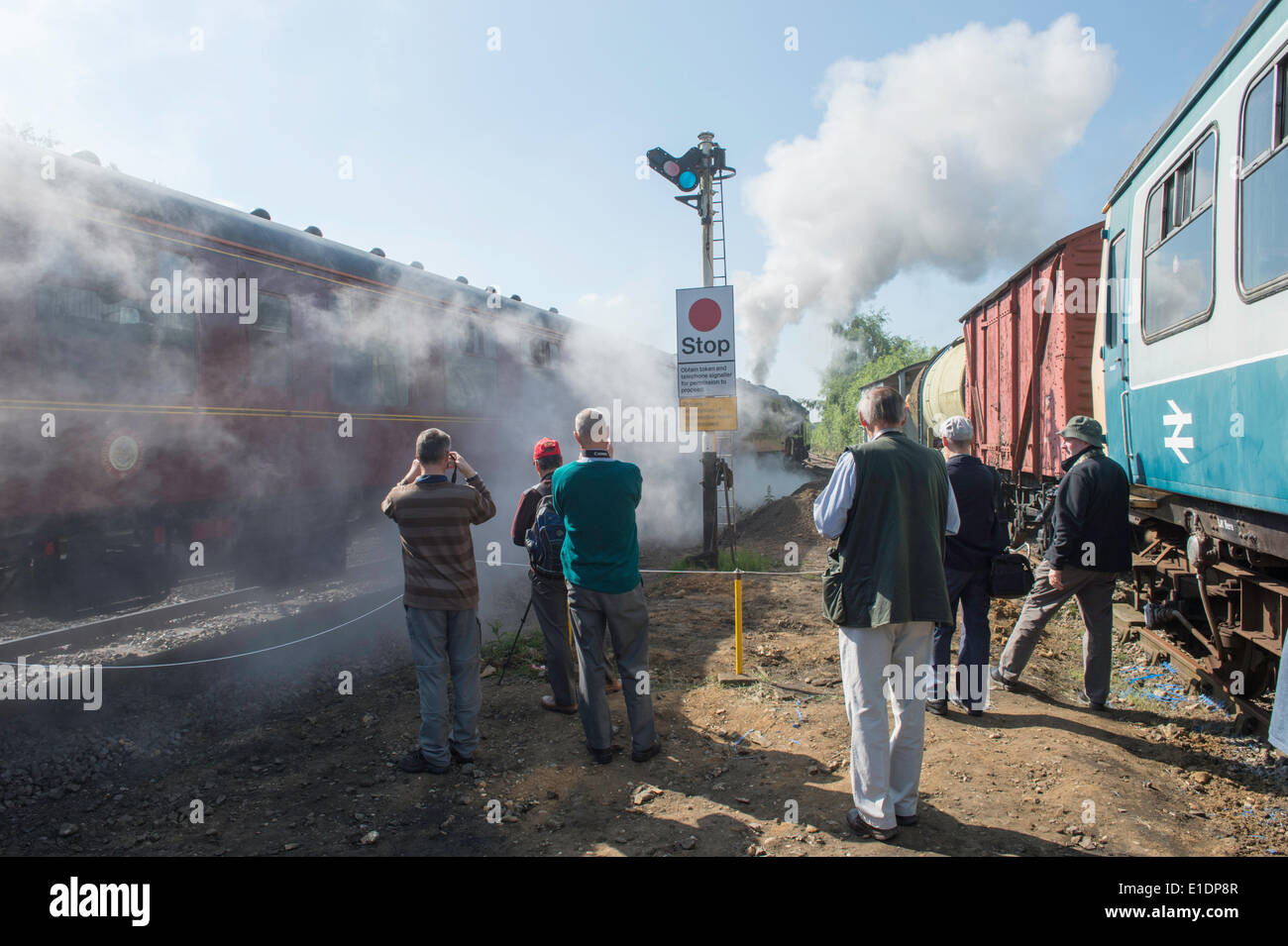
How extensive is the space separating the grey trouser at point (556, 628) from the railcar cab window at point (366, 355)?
4.40 meters

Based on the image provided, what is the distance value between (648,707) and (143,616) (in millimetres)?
4806

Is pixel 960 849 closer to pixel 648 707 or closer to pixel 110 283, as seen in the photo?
pixel 648 707

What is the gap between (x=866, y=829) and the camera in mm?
3125

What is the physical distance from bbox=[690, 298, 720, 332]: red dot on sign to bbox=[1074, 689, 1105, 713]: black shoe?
4.89 meters

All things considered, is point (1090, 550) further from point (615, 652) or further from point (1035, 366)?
point (1035, 366)

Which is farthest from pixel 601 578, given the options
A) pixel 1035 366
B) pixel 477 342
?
pixel 477 342

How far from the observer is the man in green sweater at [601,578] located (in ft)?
13.1

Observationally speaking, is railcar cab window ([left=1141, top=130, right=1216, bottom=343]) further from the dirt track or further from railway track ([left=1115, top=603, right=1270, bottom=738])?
the dirt track

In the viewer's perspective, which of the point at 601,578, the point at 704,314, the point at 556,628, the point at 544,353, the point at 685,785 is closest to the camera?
the point at 685,785

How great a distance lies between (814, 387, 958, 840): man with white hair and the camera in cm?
302

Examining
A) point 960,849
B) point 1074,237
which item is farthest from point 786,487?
point 960,849

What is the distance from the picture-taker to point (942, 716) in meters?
4.44

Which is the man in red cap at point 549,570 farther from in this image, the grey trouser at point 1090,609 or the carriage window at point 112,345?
the carriage window at point 112,345

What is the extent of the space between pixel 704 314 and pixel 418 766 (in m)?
5.50
